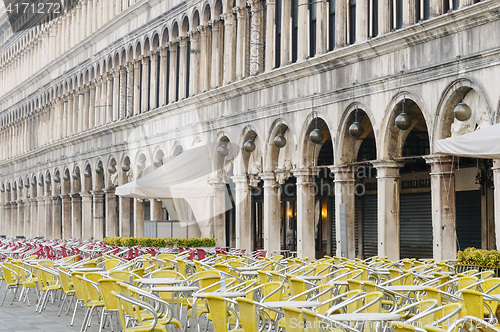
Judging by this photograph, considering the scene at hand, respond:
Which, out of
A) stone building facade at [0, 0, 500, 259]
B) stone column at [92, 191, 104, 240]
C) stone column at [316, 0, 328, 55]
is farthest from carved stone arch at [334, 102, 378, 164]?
stone column at [92, 191, 104, 240]

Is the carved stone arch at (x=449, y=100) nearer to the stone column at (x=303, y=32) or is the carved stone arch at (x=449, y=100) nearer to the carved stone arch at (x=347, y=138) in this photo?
the carved stone arch at (x=347, y=138)

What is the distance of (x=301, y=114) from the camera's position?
27125 mm

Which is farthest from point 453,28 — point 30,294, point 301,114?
point 30,294

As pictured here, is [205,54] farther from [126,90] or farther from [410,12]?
[410,12]

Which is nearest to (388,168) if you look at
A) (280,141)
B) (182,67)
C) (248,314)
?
(280,141)

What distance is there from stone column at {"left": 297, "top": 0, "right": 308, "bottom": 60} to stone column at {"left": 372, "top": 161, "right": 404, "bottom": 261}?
5.16m

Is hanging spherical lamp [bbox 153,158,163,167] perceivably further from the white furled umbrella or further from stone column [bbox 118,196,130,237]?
the white furled umbrella

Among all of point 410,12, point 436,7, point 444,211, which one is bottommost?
point 444,211

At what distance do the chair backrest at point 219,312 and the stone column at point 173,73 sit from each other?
27.8m

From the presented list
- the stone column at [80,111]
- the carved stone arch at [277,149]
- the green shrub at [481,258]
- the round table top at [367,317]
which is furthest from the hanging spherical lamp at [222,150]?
the round table top at [367,317]

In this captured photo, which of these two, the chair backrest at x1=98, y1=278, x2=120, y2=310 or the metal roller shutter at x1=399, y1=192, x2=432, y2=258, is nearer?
the chair backrest at x1=98, y1=278, x2=120, y2=310

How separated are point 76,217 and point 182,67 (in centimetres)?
1709

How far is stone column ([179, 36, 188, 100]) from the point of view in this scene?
36.1 meters

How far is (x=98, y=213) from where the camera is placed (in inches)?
1813
